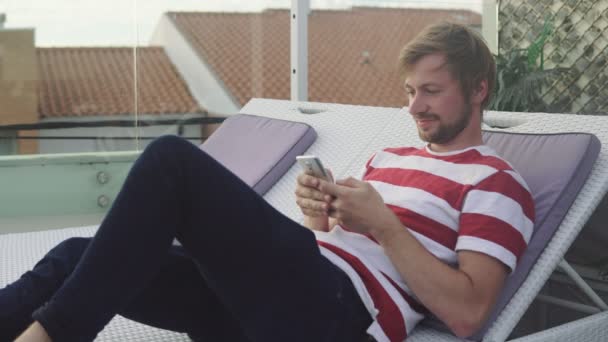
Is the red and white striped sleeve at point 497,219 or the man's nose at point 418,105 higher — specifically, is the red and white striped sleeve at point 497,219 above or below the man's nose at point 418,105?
below

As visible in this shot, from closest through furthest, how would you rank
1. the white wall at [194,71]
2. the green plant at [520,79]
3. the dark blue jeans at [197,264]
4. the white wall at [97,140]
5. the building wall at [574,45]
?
the dark blue jeans at [197,264]
the green plant at [520,79]
the building wall at [574,45]
the white wall at [97,140]
the white wall at [194,71]

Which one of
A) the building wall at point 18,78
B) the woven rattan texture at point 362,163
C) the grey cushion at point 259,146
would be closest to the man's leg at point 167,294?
the woven rattan texture at point 362,163

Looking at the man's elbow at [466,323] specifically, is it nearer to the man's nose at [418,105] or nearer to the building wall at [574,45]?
the man's nose at [418,105]

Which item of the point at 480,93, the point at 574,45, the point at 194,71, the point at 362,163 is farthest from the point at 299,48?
the point at 480,93

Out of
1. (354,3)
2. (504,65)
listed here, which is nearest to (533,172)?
(504,65)

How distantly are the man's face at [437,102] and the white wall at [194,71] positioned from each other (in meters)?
3.28

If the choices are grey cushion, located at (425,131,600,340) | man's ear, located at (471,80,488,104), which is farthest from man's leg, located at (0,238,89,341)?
man's ear, located at (471,80,488,104)

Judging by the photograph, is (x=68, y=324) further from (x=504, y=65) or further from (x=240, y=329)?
(x=504, y=65)

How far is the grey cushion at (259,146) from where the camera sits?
293 cm

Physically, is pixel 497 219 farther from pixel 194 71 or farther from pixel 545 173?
pixel 194 71

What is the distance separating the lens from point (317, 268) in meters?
1.55

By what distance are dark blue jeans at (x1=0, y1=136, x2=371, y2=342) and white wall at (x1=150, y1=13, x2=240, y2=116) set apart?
3.49m

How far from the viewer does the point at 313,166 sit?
5.50ft

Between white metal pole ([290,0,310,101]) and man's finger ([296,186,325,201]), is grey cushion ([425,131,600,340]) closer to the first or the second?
man's finger ([296,186,325,201])
